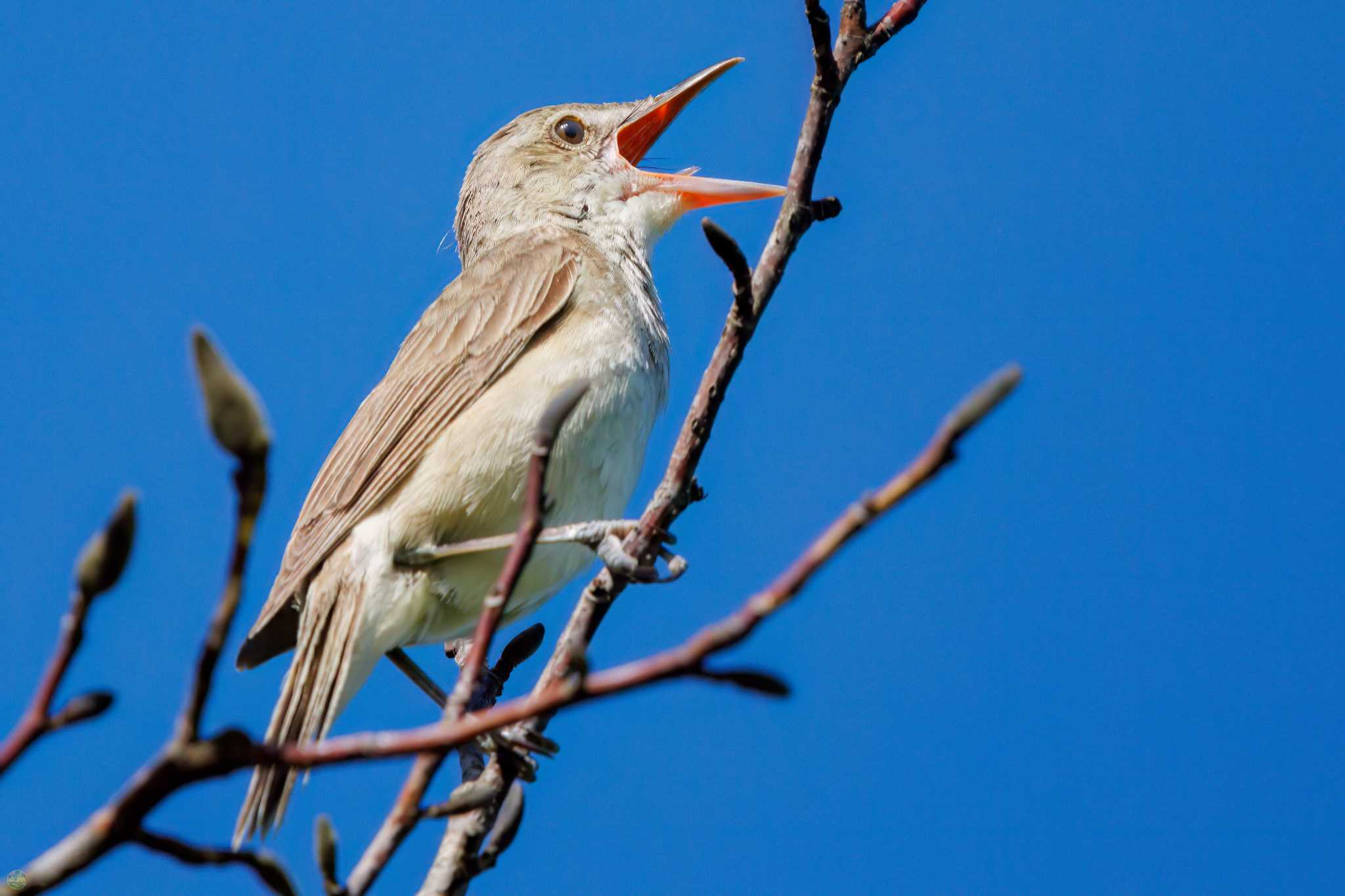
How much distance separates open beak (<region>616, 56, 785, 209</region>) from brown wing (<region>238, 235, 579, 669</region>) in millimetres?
638

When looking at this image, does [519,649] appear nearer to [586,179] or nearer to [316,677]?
[316,677]

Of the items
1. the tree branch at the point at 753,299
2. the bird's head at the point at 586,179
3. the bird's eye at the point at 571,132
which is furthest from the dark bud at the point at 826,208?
the bird's eye at the point at 571,132

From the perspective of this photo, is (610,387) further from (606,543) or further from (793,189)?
(793,189)

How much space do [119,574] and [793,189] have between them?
2.13m

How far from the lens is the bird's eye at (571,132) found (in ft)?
21.7

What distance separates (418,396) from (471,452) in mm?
549

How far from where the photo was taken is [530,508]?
1.80m

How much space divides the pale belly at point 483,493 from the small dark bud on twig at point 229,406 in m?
3.26

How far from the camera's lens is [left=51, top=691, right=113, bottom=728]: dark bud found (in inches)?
61.1

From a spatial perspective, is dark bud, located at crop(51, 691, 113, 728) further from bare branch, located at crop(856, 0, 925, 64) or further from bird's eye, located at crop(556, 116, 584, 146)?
bird's eye, located at crop(556, 116, 584, 146)

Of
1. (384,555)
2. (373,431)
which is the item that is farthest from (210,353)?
(373,431)

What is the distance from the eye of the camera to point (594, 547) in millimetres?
4215

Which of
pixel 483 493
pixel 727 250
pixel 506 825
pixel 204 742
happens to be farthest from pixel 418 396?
pixel 204 742

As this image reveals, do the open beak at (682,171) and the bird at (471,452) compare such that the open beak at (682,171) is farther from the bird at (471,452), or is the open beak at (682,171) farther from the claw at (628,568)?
the claw at (628,568)
